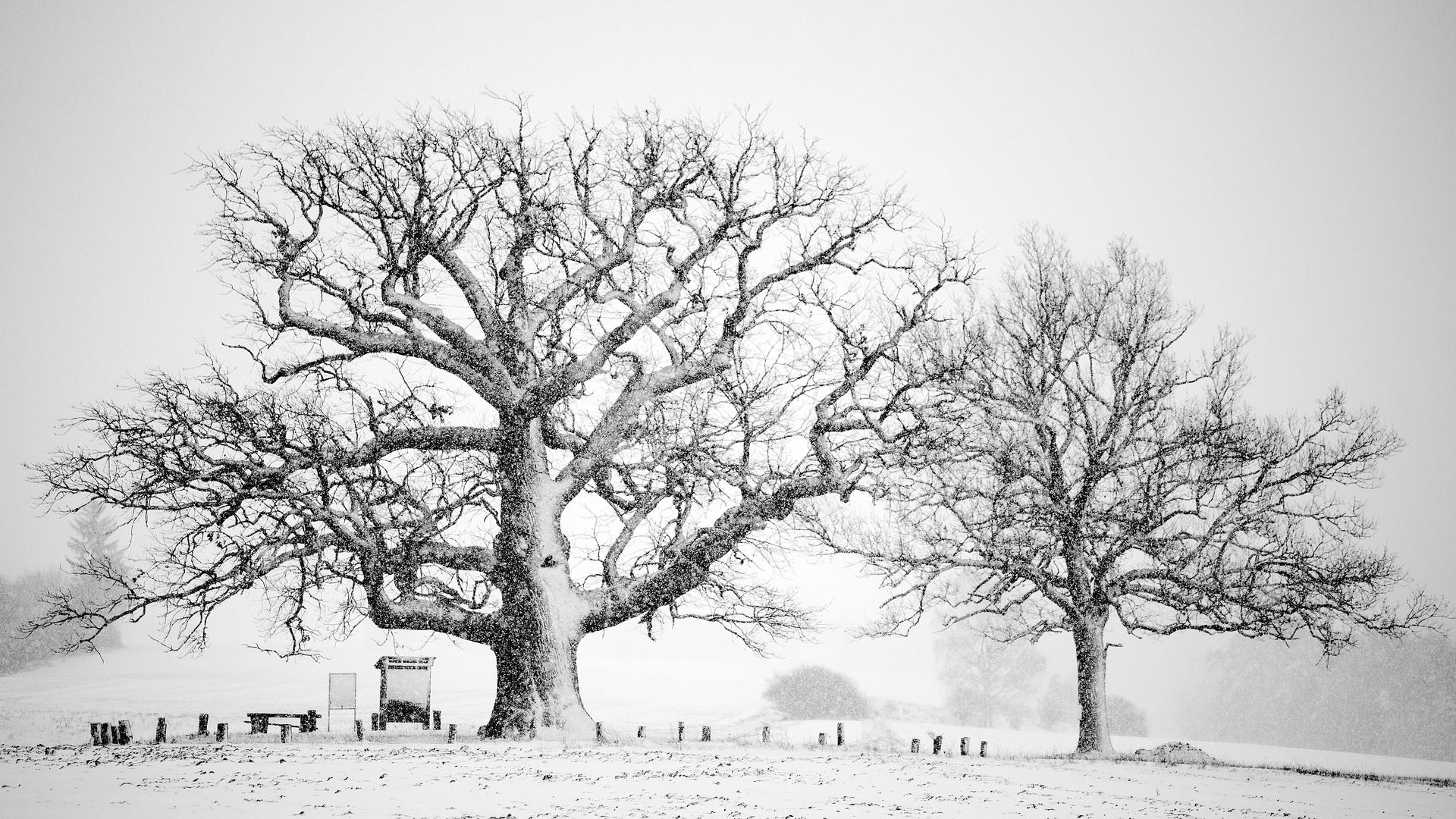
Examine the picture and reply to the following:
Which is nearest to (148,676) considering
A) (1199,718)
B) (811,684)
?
(811,684)

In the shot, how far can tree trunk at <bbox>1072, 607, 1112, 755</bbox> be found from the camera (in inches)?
902

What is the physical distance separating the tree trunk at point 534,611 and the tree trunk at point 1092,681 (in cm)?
1115

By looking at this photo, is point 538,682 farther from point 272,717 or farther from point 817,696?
point 817,696

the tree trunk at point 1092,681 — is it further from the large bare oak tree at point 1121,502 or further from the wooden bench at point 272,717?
the wooden bench at point 272,717

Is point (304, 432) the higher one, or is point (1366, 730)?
point (304, 432)

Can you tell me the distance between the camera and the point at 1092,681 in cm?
2331

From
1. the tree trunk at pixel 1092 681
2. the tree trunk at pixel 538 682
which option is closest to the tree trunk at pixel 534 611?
the tree trunk at pixel 538 682

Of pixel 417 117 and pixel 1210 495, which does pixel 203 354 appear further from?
pixel 1210 495

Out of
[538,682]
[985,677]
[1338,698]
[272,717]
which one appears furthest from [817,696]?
[272,717]

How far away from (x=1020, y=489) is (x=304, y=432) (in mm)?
14932

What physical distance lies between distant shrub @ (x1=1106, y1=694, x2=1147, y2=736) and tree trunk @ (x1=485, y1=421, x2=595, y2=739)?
40027 millimetres

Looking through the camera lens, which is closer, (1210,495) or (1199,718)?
(1210,495)

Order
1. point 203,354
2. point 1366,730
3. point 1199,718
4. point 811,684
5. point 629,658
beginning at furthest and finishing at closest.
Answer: point 629,658 < point 1199,718 < point 811,684 < point 1366,730 < point 203,354

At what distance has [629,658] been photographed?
8088 centimetres
